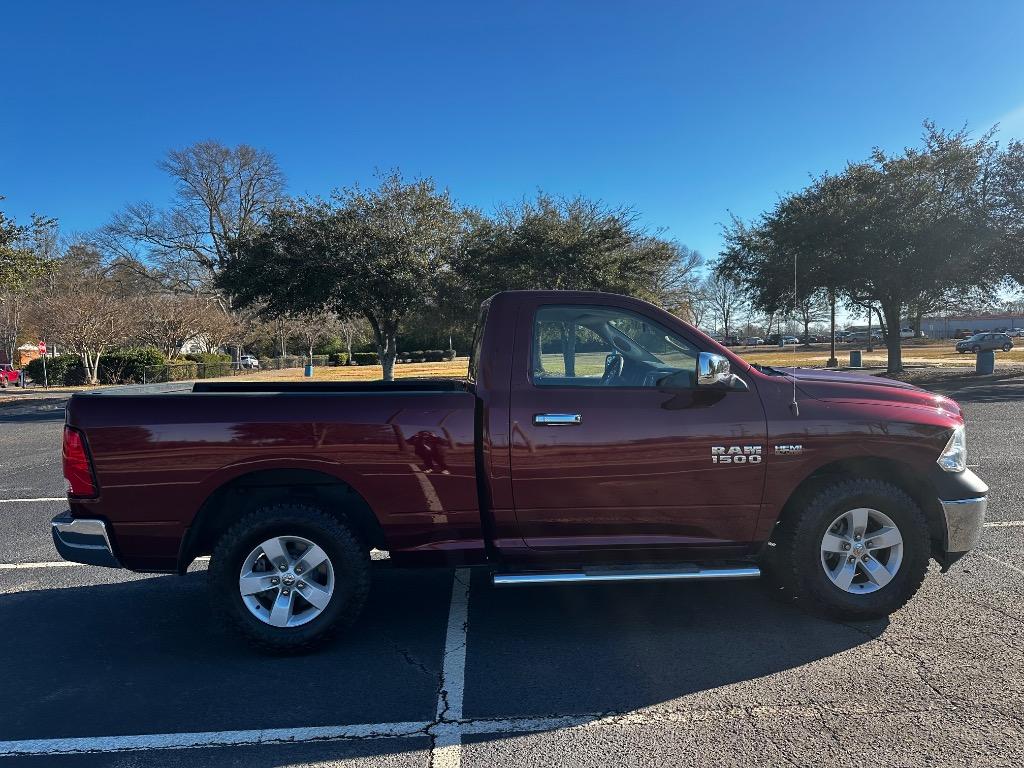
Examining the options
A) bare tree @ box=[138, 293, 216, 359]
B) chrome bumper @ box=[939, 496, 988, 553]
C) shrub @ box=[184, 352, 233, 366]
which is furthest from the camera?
shrub @ box=[184, 352, 233, 366]

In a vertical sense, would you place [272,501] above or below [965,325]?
below

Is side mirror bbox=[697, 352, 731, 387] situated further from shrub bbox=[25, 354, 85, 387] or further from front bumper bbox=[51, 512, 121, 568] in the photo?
shrub bbox=[25, 354, 85, 387]

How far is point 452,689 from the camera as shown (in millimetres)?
3312

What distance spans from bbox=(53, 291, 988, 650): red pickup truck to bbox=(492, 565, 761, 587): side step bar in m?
0.02

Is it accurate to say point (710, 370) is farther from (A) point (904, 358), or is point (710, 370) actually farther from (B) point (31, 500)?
(A) point (904, 358)

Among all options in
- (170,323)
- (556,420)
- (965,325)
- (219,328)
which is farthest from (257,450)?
(965,325)

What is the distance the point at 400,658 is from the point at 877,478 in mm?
2942

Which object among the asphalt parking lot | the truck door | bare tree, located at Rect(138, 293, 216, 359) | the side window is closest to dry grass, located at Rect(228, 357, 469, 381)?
bare tree, located at Rect(138, 293, 216, 359)

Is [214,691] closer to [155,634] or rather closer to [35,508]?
[155,634]

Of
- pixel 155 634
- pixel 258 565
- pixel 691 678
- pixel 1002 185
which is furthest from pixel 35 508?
pixel 1002 185

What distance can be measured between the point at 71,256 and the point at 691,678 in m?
48.7

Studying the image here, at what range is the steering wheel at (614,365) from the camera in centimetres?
402

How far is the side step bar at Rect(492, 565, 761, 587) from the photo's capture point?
11.9 ft

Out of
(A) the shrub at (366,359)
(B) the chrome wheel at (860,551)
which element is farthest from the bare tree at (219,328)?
(B) the chrome wheel at (860,551)
